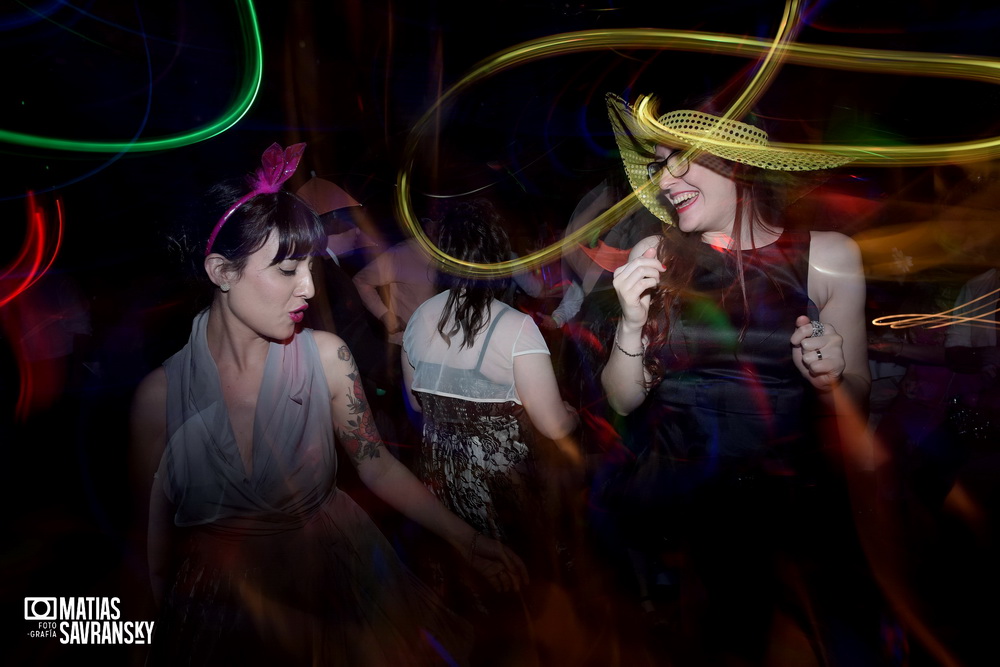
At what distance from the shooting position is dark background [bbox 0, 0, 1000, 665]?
3002mm

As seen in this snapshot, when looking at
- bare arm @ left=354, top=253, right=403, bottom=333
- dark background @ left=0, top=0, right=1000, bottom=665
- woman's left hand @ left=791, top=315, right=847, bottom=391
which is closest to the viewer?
woman's left hand @ left=791, top=315, right=847, bottom=391

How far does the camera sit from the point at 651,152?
194 cm

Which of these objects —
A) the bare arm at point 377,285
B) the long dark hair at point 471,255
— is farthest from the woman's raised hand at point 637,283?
the bare arm at point 377,285

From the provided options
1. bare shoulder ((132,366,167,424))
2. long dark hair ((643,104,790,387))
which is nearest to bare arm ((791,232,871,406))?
long dark hair ((643,104,790,387))

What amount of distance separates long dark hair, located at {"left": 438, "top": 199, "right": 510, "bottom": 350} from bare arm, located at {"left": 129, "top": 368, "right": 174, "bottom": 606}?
1011 mm

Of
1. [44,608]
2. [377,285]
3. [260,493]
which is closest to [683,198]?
[260,493]

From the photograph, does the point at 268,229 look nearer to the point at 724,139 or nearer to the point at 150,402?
the point at 150,402

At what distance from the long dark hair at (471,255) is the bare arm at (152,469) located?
3.32ft

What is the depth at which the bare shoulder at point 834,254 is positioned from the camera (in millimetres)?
1710

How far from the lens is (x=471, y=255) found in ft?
7.38

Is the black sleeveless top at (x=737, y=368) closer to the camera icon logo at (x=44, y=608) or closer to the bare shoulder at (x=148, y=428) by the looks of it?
the bare shoulder at (x=148, y=428)

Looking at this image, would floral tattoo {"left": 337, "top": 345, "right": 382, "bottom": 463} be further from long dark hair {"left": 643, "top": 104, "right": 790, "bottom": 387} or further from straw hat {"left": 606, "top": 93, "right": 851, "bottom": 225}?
straw hat {"left": 606, "top": 93, "right": 851, "bottom": 225}

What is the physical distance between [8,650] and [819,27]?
5.27 meters

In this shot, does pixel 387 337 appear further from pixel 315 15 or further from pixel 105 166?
pixel 105 166
